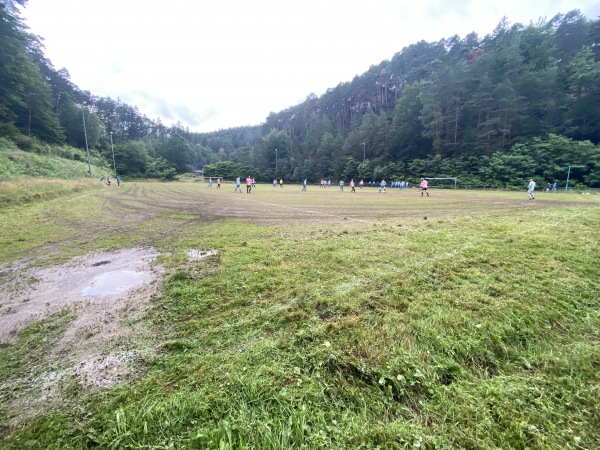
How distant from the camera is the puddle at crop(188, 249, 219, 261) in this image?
5921mm

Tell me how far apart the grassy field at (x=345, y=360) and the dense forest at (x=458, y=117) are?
46303mm

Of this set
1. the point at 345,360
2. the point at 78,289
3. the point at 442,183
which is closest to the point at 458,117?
the point at 442,183

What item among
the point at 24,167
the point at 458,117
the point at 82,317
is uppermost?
the point at 458,117

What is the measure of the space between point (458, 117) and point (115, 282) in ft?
215

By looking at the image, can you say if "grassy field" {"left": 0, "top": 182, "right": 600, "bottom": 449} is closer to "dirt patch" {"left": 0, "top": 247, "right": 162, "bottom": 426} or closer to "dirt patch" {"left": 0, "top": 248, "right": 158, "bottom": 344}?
"dirt patch" {"left": 0, "top": 247, "right": 162, "bottom": 426}

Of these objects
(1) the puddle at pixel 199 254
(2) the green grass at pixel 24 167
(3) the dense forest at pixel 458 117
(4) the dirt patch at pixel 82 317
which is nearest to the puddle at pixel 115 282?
(4) the dirt patch at pixel 82 317

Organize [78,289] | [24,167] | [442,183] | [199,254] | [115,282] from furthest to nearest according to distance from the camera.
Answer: [442,183], [24,167], [199,254], [115,282], [78,289]

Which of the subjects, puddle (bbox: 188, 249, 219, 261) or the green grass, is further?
the green grass

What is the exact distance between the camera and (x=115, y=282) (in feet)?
15.2

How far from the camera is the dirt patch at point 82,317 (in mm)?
2326

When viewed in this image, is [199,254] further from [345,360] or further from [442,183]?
[442,183]

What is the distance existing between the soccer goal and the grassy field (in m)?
45.6

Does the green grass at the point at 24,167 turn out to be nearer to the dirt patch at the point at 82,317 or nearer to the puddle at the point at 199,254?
the dirt patch at the point at 82,317

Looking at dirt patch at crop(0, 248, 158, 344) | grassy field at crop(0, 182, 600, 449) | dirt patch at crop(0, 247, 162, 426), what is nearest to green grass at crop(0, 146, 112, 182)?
dirt patch at crop(0, 248, 158, 344)
